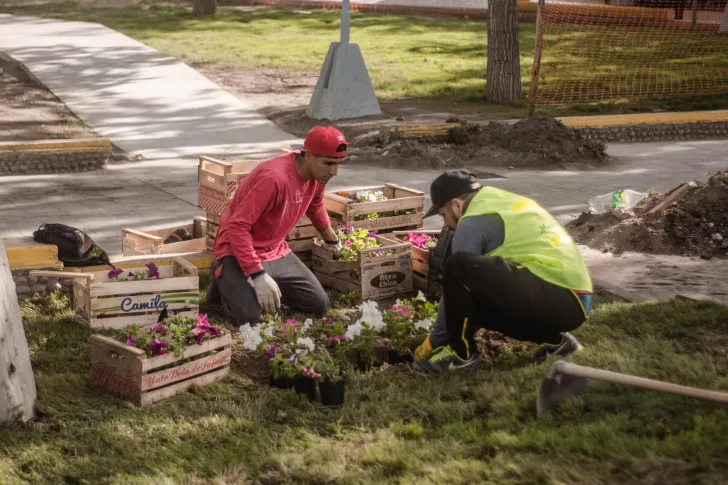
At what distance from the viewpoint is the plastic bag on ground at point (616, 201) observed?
941 cm

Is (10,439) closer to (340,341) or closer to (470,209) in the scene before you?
(340,341)

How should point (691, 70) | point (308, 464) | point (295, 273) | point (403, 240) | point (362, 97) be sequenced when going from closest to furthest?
point (308, 464), point (295, 273), point (403, 240), point (362, 97), point (691, 70)

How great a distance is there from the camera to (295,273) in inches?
278

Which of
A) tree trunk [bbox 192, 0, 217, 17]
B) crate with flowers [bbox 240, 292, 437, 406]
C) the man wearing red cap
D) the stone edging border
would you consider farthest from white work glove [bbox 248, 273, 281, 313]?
tree trunk [bbox 192, 0, 217, 17]

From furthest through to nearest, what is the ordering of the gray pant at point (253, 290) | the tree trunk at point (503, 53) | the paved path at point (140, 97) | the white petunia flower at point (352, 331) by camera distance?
the tree trunk at point (503, 53)
the paved path at point (140, 97)
the gray pant at point (253, 290)
the white petunia flower at point (352, 331)

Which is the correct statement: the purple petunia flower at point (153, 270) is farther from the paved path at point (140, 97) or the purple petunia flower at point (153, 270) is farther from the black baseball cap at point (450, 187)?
the paved path at point (140, 97)

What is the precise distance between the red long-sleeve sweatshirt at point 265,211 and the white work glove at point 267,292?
8cm

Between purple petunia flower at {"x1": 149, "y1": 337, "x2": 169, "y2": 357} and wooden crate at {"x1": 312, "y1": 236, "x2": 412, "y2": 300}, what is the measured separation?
210 centimetres

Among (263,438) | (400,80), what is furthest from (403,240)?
(400,80)

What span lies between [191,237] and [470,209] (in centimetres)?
343

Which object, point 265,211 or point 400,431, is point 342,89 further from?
point 400,431

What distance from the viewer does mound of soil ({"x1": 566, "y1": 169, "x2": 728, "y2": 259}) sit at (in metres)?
8.65

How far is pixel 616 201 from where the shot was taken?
9.45 metres

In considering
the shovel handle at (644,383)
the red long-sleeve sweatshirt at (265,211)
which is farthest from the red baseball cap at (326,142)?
the shovel handle at (644,383)
